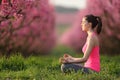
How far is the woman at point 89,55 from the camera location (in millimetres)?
12211

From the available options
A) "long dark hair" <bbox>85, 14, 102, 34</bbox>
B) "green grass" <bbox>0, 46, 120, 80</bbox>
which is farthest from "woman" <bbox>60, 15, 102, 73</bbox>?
"green grass" <bbox>0, 46, 120, 80</bbox>

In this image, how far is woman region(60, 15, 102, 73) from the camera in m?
12.2

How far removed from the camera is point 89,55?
40.2 ft

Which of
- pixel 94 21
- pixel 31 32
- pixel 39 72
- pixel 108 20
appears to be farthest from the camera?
pixel 31 32

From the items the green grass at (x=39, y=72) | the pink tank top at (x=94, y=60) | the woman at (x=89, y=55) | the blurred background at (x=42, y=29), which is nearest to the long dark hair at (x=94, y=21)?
the woman at (x=89, y=55)

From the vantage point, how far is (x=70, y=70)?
490 inches

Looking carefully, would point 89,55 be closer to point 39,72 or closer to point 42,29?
point 39,72

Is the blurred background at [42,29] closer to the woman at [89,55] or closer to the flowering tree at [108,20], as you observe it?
the flowering tree at [108,20]

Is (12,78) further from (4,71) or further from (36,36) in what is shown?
(36,36)

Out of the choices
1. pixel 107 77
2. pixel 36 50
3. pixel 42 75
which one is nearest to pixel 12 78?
pixel 42 75

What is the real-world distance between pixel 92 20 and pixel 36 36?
1694 centimetres

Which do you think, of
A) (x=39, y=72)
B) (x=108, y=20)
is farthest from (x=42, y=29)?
(x=39, y=72)

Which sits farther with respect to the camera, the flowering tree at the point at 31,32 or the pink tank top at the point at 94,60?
the flowering tree at the point at 31,32

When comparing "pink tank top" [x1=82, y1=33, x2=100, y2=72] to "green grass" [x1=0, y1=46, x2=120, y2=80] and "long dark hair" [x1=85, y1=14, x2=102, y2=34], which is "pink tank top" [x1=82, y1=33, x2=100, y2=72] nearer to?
"green grass" [x1=0, y1=46, x2=120, y2=80]
